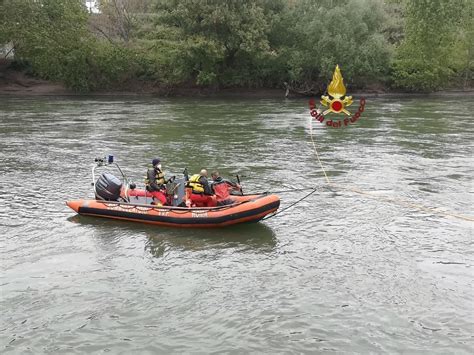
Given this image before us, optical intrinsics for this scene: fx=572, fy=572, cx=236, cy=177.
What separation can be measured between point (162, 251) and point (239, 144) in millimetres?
13650

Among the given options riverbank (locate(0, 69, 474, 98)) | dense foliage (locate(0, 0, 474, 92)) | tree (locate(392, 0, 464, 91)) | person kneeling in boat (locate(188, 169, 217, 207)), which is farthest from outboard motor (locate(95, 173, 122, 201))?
tree (locate(392, 0, 464, 91))

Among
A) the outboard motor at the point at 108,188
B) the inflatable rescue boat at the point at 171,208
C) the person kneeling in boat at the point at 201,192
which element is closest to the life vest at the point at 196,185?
the person kneeling in boat at the point at 201,192

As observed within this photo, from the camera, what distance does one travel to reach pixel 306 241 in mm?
13539

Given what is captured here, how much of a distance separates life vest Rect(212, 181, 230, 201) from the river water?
96 cm

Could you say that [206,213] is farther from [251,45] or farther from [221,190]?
[251,45]

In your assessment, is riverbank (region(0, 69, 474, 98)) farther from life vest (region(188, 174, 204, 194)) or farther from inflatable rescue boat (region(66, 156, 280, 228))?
life vest (region(188, 174, 204, 194))

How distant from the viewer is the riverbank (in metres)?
50.6

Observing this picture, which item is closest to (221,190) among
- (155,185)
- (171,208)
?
(171,208)

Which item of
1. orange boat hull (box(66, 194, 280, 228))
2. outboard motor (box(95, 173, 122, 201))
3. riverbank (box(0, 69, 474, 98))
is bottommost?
orange boat hull (box(66, 194, 280, 228))

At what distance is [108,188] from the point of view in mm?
15219

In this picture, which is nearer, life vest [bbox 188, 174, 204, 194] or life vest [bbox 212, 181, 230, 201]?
life vest [bbox 188, 174, 204, 194]

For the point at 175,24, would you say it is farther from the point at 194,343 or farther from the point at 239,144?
the point at 194,343

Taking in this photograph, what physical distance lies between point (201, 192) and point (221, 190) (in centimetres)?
57

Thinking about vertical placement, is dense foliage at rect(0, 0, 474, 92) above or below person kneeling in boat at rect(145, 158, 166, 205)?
above
